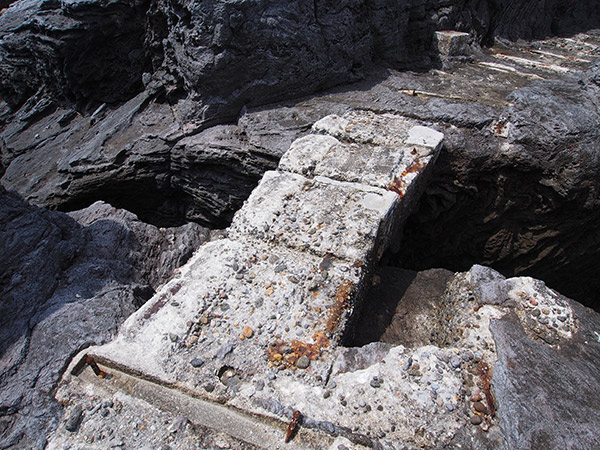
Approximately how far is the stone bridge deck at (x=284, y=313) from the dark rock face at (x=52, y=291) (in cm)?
18

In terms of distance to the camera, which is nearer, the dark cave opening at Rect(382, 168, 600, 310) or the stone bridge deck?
the stone bridge deck

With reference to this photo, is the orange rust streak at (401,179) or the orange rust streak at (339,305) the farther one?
the orange rust streak at (401,179)

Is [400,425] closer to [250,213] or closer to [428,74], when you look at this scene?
[250,213]

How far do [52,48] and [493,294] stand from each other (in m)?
4.48

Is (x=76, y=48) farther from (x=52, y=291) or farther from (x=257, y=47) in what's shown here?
(x=52, y=291)

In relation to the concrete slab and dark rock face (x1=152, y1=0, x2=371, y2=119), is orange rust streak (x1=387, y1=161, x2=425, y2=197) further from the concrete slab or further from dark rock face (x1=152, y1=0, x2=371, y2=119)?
dark rock face (x1=152, y1=0, x2=371, y2=119)

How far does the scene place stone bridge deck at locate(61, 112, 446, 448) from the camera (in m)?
1.46

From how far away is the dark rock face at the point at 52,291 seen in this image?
4.91 feet

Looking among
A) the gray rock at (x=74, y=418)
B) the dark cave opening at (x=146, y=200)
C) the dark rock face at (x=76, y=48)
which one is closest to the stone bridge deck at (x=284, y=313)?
the gray rock at (x=74, y=418)

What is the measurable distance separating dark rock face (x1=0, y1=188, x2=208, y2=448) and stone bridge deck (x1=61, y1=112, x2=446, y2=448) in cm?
18

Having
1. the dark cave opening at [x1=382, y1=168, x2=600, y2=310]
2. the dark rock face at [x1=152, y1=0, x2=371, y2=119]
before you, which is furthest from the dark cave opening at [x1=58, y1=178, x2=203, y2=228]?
the dark cave opening at [x1=382, y1=168, x2=600, y2=310]

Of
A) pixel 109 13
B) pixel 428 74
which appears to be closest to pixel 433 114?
pixel 428 74

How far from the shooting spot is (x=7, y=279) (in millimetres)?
1858

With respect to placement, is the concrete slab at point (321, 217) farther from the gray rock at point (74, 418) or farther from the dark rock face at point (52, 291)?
the gray rock at point (74, 418)
